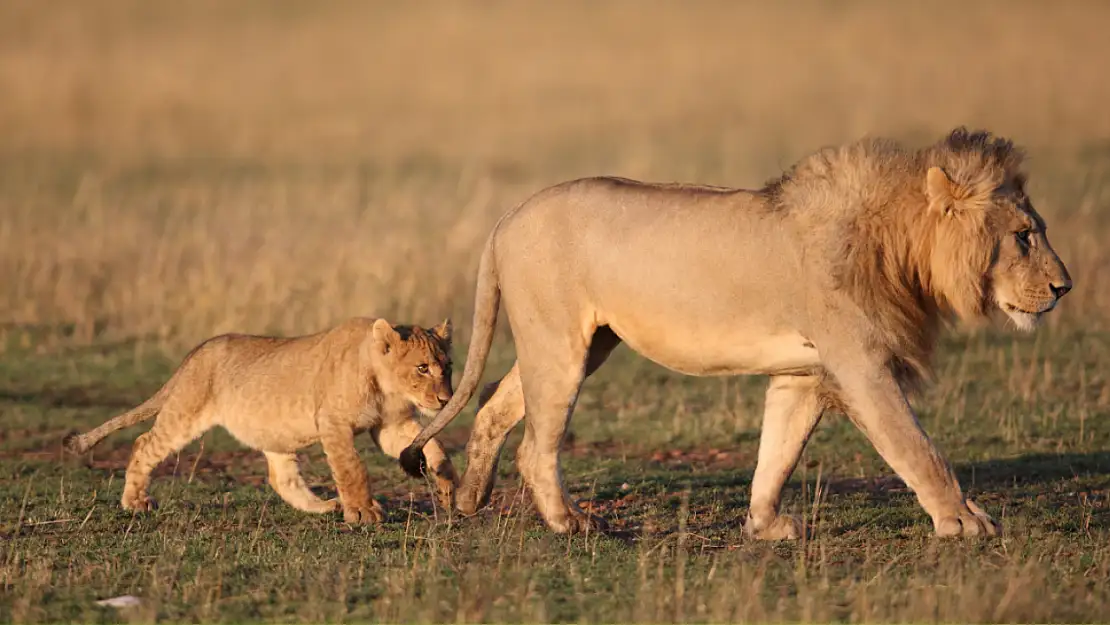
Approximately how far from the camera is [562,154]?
29531 millimetres

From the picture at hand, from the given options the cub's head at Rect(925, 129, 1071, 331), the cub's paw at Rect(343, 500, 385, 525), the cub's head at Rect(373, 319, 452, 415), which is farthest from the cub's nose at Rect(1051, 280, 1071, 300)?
the cub's paw at Rect(343, 500, 385, 525)

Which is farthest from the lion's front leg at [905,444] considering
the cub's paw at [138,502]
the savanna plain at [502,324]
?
the cub's paw at [138,502]

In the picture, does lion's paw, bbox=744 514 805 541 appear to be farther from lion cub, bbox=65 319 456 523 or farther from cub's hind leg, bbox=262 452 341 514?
cub's hind leg, bbox=262 452 341 514

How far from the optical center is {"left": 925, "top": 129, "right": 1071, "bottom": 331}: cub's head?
7652mm

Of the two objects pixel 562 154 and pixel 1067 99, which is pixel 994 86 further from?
pixel 562 154

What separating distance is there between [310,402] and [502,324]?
6.65 metres

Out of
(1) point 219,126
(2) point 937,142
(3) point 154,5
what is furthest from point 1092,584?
(3) point 154,5

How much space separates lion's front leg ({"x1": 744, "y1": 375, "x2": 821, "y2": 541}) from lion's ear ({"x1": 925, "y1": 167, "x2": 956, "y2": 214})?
A: 986mm

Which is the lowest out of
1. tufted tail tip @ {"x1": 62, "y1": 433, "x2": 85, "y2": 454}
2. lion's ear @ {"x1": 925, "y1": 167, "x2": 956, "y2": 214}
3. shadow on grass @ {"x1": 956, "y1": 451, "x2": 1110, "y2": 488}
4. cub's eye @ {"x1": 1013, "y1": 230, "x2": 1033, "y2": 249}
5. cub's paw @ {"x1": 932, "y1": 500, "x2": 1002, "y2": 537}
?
shadow on grass @ {"x1": 956, "y1": 451, "x2": 1110, "y2": 488}

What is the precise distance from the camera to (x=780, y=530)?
7.98 metres

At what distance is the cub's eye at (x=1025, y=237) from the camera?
7.76 m

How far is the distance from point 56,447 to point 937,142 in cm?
625

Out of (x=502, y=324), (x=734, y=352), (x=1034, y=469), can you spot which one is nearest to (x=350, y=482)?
(x=734, y=352)

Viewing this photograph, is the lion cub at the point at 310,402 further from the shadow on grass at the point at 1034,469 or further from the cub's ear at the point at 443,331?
the shadow on grass at the point at 1034,469
